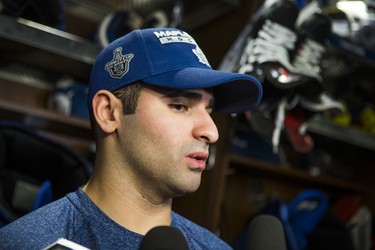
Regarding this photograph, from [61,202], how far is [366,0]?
1.19 metres

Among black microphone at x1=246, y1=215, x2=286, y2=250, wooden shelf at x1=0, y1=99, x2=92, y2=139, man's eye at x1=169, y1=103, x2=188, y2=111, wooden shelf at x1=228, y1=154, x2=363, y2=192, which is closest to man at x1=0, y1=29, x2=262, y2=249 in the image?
man's eye at x1=169, y1=103, x2=188, y2=111

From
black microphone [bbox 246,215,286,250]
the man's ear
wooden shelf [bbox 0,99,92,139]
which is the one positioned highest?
the man's ear

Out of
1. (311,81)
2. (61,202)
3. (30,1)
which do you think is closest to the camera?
(61,202)

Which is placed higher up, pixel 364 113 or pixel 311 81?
pixel 311 81

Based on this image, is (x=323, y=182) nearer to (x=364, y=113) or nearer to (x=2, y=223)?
(x=364, y=113)

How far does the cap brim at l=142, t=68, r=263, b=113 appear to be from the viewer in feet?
2.72

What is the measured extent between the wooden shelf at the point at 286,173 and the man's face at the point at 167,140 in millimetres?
734

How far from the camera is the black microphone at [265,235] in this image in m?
0.66

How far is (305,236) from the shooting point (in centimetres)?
170

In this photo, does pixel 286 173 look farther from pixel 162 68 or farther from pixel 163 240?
pixel 163 240

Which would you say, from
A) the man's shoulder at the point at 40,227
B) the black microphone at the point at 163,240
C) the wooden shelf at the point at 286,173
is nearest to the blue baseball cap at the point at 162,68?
the man's shoulder at the point at 40,227

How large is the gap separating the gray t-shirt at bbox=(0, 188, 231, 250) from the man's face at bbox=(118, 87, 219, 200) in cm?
8

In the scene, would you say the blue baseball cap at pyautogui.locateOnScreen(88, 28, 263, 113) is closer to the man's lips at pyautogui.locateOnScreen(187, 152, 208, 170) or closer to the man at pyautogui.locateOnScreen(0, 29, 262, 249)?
the man at pyautogui.locateOnScreen(0, 29, 262, 249)

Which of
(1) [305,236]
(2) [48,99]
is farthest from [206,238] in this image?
(2) [48,99]
